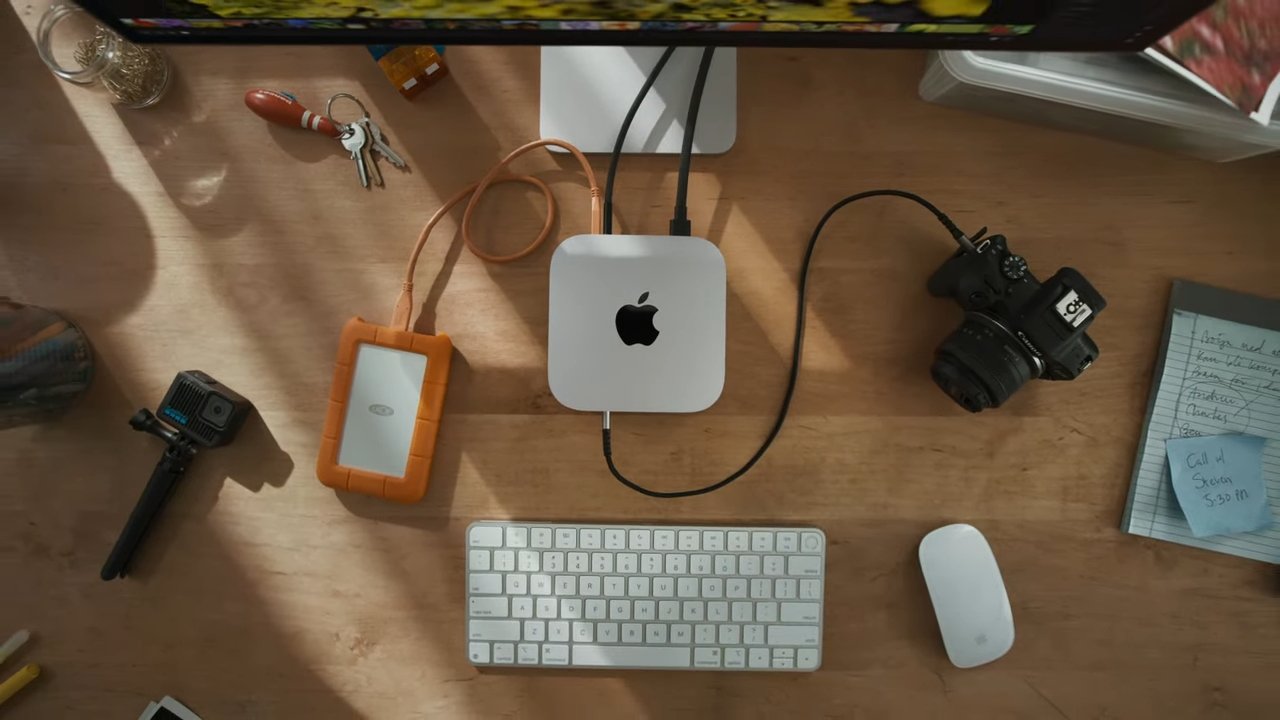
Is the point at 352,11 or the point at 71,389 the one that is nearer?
the point at 352,11

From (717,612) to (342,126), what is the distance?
0.62 m

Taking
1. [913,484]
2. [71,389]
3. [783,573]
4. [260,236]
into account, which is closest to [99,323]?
[71,389]

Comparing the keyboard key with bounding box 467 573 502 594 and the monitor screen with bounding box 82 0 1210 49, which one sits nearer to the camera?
the monitor screen with bounding box 82 0 1210 49

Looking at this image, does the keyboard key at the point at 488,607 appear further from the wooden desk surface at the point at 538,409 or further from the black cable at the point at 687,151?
the black cable at the point at 687,151

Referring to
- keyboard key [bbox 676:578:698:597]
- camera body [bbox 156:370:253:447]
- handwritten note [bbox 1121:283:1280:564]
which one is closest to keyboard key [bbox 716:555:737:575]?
keyboard key [bbox 676:578:698:597]

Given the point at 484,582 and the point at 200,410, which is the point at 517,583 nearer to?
the point at 484,582

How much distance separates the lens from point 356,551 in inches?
27.8

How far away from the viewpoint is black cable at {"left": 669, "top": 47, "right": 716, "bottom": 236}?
682 mm

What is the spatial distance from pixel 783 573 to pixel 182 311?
2.18ft

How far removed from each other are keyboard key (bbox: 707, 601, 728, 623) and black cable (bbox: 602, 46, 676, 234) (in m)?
0.39

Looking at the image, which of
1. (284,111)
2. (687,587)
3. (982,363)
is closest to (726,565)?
(687,587)

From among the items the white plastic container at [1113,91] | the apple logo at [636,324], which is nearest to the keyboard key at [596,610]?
the apple logo at [636,324]

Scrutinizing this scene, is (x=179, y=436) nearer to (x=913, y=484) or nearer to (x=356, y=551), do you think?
(x=356, y=551)

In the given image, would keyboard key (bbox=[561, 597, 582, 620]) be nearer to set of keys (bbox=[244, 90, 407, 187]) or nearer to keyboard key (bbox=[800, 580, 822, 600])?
keyboard key (bbox=[800, 580, 822, 600])
